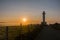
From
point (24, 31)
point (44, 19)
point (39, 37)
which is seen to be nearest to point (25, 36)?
point (24, 31)

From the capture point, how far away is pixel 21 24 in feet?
34.0

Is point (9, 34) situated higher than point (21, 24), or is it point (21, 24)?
point (21, 24)

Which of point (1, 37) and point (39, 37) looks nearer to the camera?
point (1, 37)

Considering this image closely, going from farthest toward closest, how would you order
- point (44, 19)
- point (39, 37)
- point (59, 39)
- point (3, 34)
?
point (44, 19) → point (39, 37) → point (59, 39) → point (3, 34)

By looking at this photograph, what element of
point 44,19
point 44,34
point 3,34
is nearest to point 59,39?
point 44,34

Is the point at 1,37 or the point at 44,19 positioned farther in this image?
the point at 44,19

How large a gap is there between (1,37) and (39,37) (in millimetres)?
3327

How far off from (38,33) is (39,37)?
0.70 metres

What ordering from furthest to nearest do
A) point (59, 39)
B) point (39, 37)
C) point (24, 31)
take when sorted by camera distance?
1. point (39, 37)
2. point (24, 31)
3. point (59, 39)

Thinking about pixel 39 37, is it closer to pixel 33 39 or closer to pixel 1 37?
pixel 33 39

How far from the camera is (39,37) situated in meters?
11.8

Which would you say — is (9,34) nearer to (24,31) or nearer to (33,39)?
(24,31)

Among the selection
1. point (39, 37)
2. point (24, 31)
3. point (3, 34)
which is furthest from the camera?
point (39, 37)

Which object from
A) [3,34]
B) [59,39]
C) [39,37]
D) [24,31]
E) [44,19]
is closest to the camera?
[3,34]
